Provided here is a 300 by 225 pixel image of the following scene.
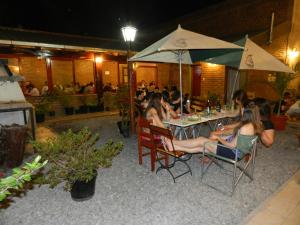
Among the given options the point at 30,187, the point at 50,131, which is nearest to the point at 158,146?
the point at 30,187

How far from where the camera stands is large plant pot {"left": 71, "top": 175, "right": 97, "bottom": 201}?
2.98m

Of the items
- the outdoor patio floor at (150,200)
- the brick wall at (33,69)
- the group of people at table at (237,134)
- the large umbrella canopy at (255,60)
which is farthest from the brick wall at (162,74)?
the outdoor patio floor at (150,200)

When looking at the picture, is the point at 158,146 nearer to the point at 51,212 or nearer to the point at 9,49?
the point at 51,212

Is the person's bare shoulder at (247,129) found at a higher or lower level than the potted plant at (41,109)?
higher

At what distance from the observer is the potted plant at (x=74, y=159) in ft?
9.00

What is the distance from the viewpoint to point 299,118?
789 cm

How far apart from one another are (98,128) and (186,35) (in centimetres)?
491

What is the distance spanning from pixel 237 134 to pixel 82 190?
248 cm

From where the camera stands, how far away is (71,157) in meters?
2.83

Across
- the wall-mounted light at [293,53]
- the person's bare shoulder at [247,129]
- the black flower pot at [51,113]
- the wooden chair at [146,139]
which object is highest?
the wall-mounted light at [293,53]

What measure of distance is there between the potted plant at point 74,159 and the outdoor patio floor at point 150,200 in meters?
0.38

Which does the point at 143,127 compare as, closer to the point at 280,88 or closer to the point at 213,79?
the point at 280,88

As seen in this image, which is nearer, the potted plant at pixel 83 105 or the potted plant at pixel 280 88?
the potted plant at pixel 280 88

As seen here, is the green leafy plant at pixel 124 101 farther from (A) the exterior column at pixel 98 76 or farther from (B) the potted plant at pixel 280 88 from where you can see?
(A) the exterior column at pixel 98 76
